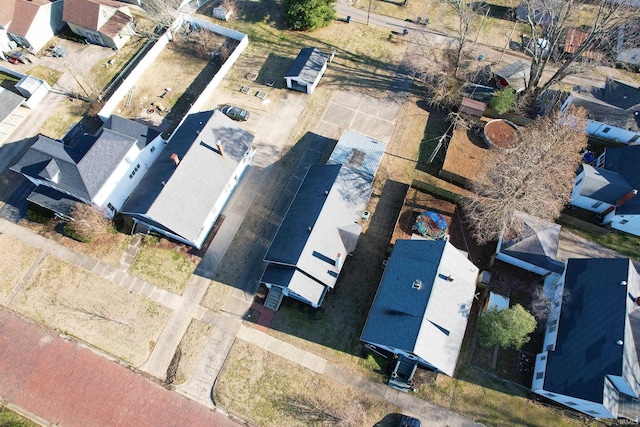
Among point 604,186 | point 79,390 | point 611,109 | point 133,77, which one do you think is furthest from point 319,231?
point 611,109

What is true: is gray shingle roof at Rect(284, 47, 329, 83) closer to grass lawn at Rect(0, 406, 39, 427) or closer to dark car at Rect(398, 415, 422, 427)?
dark car at Rect(398, 415, 422, 427)

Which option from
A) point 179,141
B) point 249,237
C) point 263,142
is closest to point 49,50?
point 179,141

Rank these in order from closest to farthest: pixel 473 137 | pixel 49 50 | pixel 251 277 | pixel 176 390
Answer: pixel 176 390, pixel 251 277, pixel 473 137, pixel 49 50

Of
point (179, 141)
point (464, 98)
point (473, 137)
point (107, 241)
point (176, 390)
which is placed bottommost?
point (176, 390)

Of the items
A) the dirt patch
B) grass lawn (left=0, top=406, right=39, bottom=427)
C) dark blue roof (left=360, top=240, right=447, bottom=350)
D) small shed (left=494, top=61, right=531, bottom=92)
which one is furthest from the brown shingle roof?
small shed (left=494, top=61, right=531, bottom=92)

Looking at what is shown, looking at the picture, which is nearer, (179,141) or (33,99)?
(179,141)

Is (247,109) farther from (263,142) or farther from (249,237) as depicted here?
(249,237)

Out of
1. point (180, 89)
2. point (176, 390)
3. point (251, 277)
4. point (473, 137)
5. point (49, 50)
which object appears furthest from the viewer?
point (49, 50)
